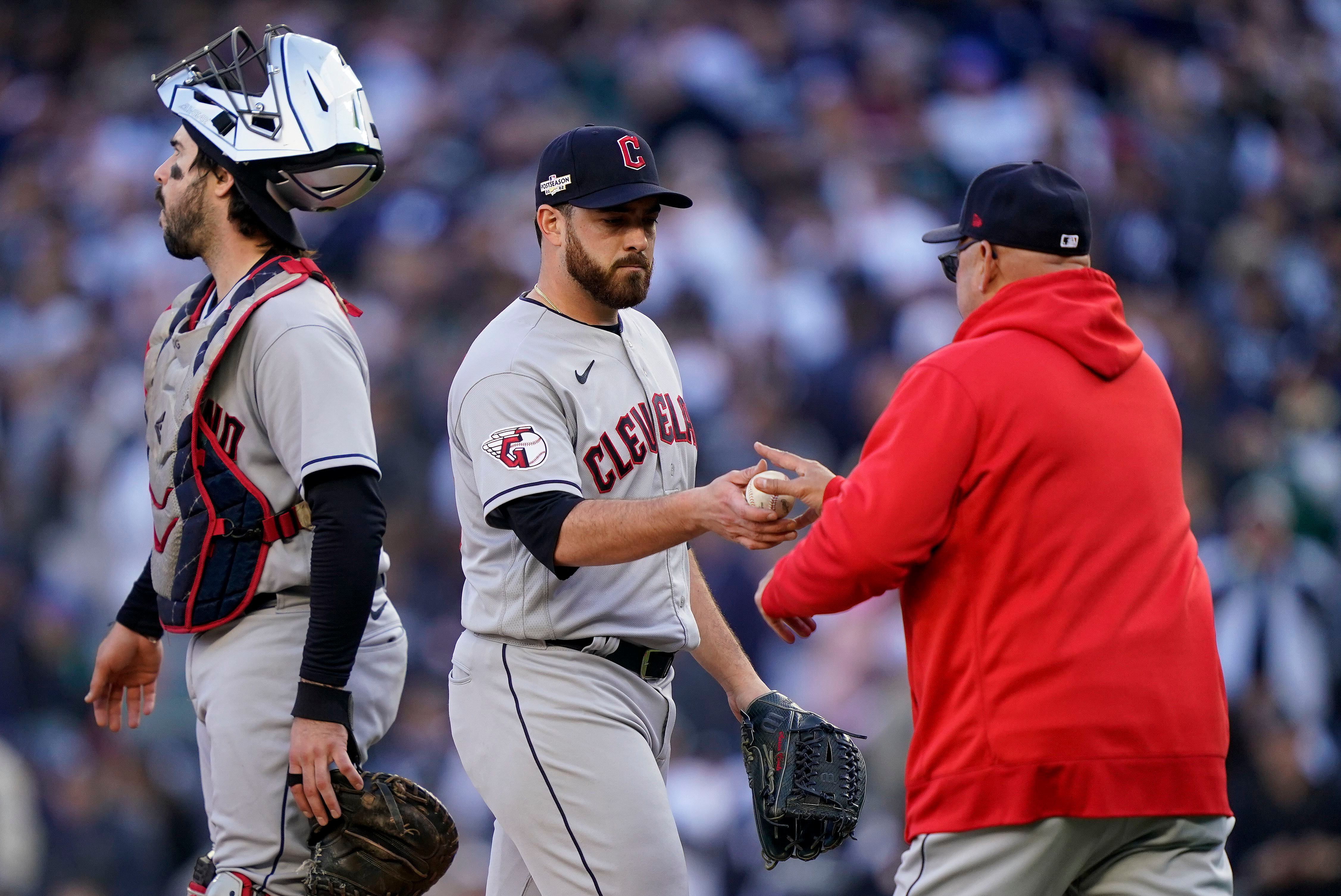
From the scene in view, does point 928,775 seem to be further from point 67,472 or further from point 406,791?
point 67,472

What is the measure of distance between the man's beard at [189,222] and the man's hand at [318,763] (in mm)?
1112

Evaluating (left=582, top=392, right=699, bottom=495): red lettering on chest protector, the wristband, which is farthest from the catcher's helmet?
the wristband

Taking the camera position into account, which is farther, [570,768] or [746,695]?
[746,695]

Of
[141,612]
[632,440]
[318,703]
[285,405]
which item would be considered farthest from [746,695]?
[141,612]

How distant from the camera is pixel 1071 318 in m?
2.79

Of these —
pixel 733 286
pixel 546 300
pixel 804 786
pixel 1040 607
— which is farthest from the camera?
pixel 733 286

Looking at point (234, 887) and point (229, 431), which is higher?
point (229, 431)

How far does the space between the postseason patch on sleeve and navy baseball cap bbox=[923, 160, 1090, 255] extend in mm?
974

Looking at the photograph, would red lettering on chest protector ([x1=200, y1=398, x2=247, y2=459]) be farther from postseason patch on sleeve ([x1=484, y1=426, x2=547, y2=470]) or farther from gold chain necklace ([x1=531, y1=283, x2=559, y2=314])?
gold chain necklace ([x1=531, y1=283, x2=559, y2=314])

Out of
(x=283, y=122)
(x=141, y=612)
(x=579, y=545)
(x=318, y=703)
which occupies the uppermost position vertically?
(x=283, y=122)

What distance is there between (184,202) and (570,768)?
153 centimetres

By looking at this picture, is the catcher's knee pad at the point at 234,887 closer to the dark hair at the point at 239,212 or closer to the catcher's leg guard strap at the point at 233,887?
the catcher's leg guard strap at the point at 233,887

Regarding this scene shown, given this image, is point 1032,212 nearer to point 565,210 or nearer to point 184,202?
point 565,210

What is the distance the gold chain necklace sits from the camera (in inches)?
130
